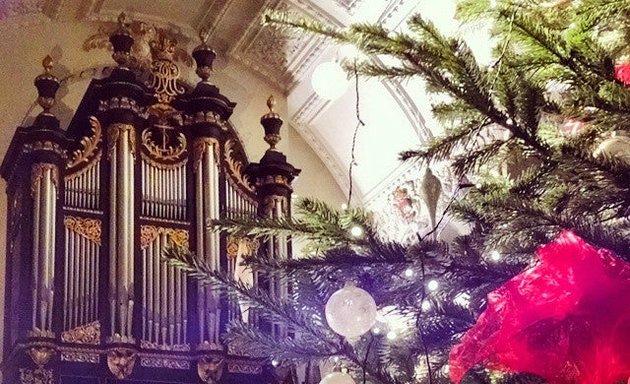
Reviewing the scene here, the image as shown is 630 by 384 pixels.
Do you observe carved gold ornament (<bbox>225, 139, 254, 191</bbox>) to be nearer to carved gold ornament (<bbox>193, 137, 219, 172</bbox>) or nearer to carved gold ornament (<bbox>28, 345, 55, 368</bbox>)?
carved gold ornament (<bbox>193, 137, 219, 172</bbox>)

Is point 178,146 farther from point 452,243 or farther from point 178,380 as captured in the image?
point 452,243

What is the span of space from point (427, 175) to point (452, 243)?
13cm

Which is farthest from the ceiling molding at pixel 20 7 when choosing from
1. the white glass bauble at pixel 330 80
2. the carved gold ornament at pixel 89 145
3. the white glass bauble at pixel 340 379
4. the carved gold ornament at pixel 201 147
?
the white glass bauble at pixel 340 379

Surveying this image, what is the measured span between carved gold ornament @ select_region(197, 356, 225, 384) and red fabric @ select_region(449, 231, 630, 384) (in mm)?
3281

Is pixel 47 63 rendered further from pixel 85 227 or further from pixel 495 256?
pixel 495 256

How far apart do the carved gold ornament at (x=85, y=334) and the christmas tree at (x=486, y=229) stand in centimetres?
275

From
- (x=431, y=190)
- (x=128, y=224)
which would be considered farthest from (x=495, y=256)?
(x=128, y=224)

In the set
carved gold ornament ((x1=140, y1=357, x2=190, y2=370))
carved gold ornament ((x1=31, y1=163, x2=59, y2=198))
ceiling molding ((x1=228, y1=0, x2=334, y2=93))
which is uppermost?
ceiling molding ((x1=228, y1=0, x2=334, y2=93))

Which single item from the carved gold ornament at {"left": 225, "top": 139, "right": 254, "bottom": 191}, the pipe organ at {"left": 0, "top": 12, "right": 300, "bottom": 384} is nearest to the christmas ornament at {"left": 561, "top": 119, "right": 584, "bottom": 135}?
the pipe organ at {"left": 0, "top": 12, "right": 300, "bottom": 384}

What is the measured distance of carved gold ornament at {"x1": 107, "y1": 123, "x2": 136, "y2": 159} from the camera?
451cm

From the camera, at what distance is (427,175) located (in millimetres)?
1358

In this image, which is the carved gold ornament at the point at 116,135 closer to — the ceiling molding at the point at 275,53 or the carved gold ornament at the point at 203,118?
the carved gold ornament at the point at 203,118

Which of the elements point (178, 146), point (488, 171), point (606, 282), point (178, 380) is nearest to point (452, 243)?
point (488, 171)

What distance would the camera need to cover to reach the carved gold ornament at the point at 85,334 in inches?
161
